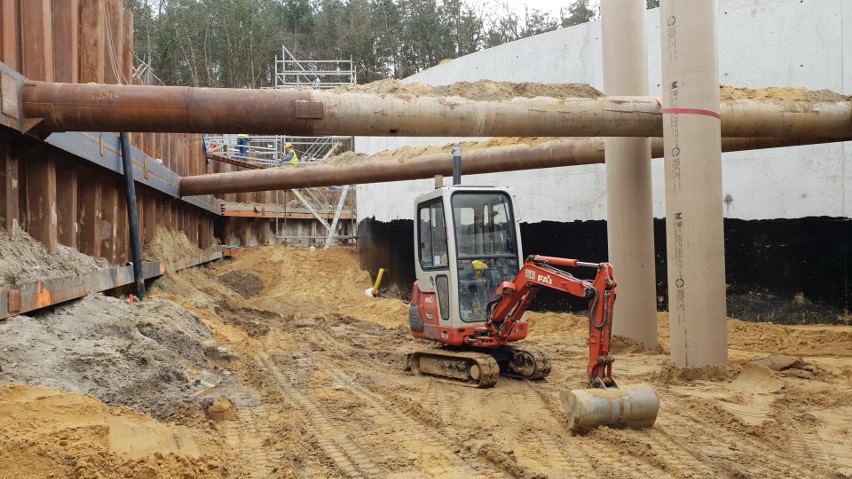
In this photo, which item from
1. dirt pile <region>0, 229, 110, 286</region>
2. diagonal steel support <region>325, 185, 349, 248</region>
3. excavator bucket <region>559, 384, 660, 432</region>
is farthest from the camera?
diagonal steel support <region>325, 185, 349, 248</region>

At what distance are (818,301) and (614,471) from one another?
357 inches

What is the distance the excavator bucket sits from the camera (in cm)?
636

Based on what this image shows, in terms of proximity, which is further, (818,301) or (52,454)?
(818,301)

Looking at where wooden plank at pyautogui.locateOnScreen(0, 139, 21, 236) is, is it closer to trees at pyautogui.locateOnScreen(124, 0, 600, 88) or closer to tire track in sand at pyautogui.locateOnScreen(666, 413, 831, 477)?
tire track in sand at pyautogui.locateOnScreen(666, 413, 831, 477)

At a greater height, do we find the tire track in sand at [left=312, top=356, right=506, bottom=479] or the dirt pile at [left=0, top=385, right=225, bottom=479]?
the dirt pile at [left=0, top=385, right=225, bottom=479]

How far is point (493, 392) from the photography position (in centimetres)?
852

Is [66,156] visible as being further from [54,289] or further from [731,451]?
[731,451]

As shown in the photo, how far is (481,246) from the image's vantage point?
9.09 meters

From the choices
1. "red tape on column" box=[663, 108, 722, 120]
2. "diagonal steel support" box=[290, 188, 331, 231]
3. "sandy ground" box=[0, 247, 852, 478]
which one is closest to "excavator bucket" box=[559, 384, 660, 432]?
"sandy ground" box=[0, 247, 852, 478]

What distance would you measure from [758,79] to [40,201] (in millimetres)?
12524

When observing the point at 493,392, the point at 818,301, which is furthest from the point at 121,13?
the point at 818,301

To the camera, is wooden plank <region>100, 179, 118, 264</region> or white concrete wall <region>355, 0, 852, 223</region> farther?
white concrete wall <region>355, 0, 852, 223</region>

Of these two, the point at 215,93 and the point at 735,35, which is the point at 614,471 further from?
the point at 735,35

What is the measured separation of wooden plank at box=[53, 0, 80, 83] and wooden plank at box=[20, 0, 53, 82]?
767 millimetres
